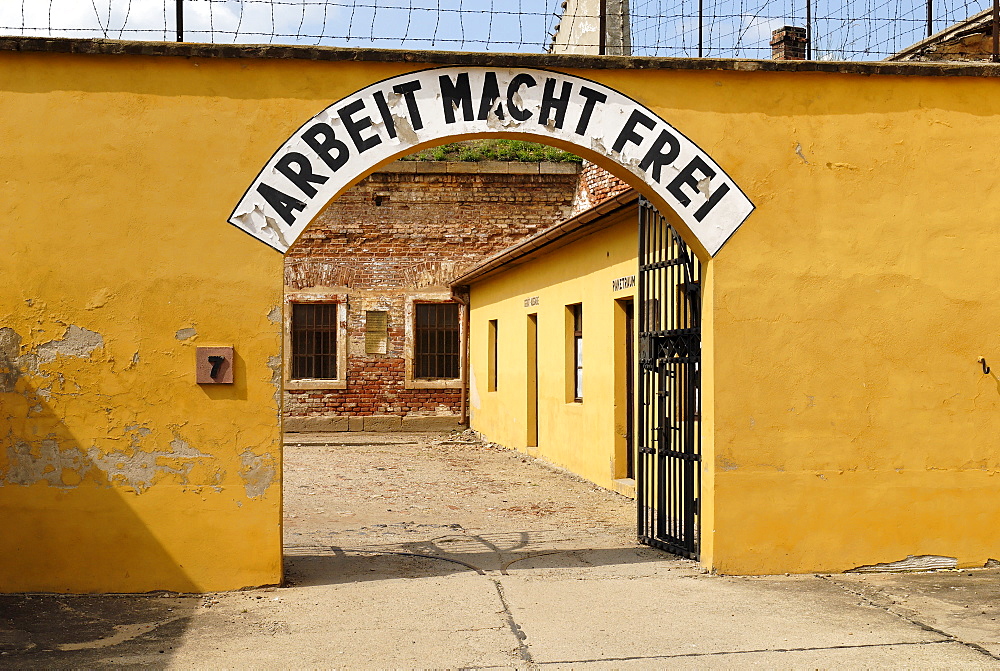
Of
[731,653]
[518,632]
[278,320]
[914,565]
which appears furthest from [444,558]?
[914,565]

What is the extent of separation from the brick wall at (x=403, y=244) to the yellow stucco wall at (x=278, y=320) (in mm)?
15209

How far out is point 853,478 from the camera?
709 centimetres

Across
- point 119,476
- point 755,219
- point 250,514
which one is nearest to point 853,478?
point 755,219

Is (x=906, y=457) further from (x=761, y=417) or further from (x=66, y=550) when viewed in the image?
(x=66, y=550)

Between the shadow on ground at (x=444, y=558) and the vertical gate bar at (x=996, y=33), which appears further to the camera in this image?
the vertical gate bar at (x=996, y=33)

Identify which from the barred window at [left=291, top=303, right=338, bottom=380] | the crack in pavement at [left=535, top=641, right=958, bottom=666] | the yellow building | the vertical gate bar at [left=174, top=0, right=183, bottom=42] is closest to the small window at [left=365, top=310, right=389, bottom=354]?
the barred window at [left=291, top=303, right=338, bottom=380]

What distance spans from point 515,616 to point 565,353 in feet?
28.1

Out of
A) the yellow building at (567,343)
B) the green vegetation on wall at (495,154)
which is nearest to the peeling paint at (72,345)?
the yellow building at (567,343)

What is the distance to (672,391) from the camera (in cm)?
789

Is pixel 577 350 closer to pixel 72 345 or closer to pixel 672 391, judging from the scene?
pixel 672 391

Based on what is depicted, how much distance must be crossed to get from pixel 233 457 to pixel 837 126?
15.2 ft

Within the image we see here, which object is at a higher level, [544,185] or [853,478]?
[544,185]

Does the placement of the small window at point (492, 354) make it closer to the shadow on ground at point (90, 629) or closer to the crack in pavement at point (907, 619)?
the crack in pavement at point (907, 619)

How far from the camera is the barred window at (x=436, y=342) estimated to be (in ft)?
73.3
